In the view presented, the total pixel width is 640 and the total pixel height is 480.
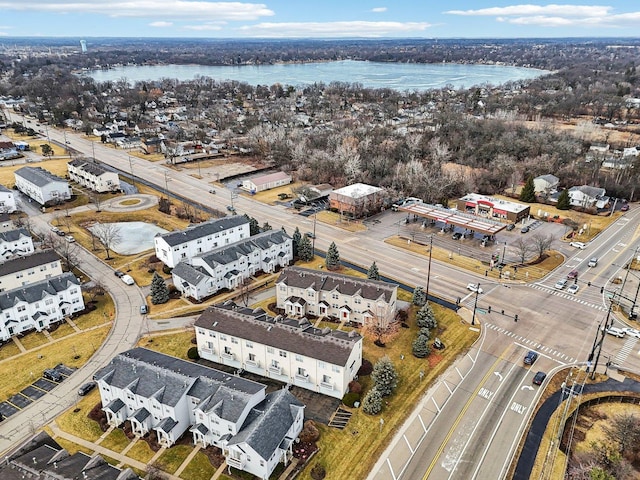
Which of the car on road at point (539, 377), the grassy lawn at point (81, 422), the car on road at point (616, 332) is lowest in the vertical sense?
the grassy lawn at point (81, 422)

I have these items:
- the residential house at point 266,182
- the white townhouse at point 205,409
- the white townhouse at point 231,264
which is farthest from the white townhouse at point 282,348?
the residential house at point 266,182

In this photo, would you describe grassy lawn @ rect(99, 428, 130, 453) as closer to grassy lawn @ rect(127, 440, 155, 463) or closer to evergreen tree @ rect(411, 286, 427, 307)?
grassy lawn @ rect(127, 440, 155, 463)

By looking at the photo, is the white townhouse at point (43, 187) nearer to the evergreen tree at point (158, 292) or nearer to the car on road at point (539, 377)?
the evergreen tree at point (158, 292)

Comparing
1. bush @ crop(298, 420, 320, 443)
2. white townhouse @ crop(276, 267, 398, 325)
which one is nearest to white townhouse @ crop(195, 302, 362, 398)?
bush @ crop(298, 420, 320, 443)

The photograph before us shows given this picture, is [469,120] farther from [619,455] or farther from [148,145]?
[619,455]

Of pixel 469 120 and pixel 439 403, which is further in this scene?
pixel 469 120

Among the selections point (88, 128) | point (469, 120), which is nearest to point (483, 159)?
point (469, 120)
